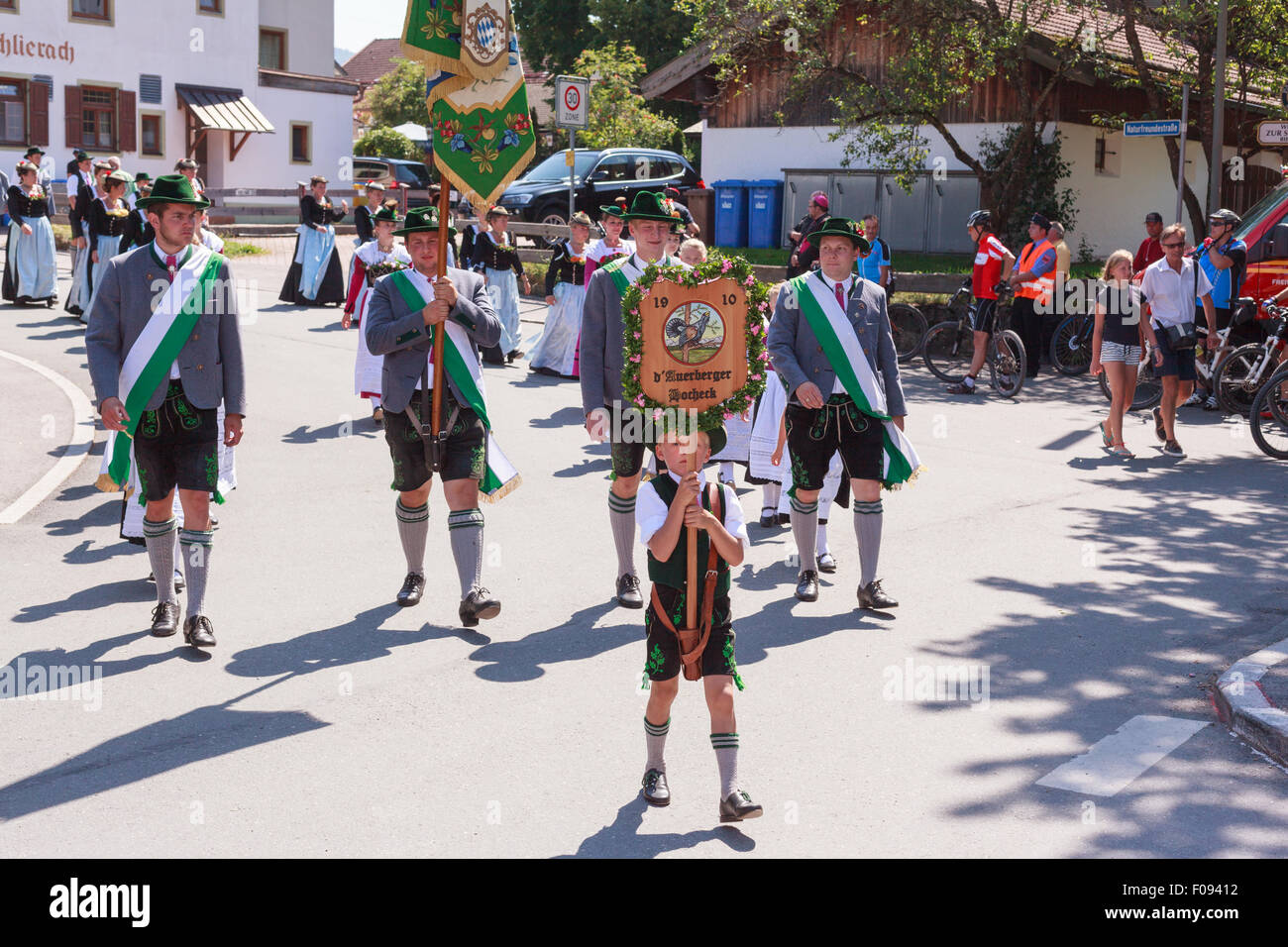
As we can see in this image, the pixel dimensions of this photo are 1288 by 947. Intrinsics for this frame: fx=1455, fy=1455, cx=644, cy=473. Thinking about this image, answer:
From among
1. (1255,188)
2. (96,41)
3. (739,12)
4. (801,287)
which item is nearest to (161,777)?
(801,287)

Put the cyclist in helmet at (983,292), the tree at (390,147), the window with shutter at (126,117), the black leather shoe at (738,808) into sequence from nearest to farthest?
1. the black leather shoe at (738,808)
2. the cyclist in helmet at (983,292)
3. the window with shutter at (126,117)
4. the tree at (390,147)

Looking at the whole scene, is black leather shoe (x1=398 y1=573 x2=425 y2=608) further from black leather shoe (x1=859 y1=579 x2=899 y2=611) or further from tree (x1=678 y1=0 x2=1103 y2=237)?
tree (x1=678 y1=0 x2=1103 y2=237)

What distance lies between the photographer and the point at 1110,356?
12234 millimetres

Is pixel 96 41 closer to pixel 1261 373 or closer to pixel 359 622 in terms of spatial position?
pixel 1261 373

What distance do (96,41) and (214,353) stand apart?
1472 inches

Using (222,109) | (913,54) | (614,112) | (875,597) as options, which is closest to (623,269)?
(875,597)

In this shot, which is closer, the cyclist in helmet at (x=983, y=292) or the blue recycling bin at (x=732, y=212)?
the cyclist in helmet at (x=983, y=292)

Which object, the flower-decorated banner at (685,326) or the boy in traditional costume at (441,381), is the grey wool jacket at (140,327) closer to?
the boy in traditional costume at (441,381)

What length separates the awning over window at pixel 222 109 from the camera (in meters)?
41.8

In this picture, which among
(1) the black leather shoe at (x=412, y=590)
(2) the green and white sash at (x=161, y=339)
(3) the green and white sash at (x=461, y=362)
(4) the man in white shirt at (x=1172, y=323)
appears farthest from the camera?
(4) the man in white shirt at (x=1172, y=323)

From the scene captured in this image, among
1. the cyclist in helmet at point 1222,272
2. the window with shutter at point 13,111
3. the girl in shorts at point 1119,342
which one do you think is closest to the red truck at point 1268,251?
the cyclist in helmet at point 1222,272

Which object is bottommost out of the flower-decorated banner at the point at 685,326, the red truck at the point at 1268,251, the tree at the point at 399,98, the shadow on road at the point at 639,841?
the shadow on road at the point at 639,841

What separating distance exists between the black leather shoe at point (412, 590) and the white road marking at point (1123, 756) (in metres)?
3.47

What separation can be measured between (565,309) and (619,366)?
8277mm
